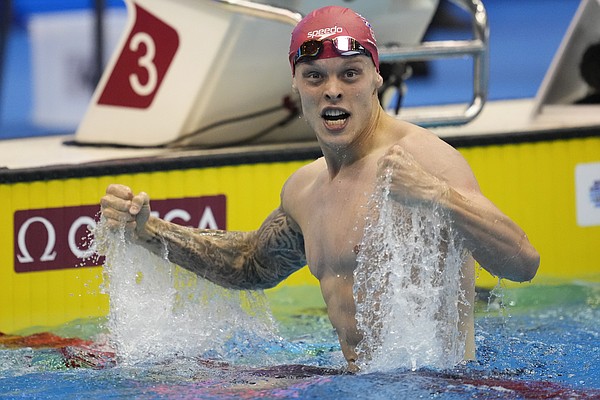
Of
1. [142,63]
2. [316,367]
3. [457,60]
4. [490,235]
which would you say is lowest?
[316,367]

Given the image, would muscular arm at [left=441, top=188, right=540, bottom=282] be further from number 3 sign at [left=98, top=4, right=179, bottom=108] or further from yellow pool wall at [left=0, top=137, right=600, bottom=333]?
number 3 sign at [left=98, top=4, right=179, bottom=108]

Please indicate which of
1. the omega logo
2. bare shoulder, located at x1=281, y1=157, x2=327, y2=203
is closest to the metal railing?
the omega logo

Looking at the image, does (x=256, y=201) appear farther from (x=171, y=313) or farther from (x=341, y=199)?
(x=341, y=199)

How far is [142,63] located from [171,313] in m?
1.93

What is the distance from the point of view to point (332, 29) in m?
2.94

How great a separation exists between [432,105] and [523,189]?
193 cm

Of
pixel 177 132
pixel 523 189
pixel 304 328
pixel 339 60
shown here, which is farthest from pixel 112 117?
pixel 339 60

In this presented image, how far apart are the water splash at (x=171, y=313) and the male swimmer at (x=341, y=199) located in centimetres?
8

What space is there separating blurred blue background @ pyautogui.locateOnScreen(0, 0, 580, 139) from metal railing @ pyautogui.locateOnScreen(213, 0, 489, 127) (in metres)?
1.86

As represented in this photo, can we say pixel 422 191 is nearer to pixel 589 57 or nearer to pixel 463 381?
pixel 463 381

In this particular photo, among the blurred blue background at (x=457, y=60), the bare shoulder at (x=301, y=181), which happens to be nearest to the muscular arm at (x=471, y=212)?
the bare shoulder at (x=301, y=181)

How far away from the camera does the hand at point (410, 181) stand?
263 cm

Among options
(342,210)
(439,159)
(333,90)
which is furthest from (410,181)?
(342,210)

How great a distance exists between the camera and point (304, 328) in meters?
4.41
